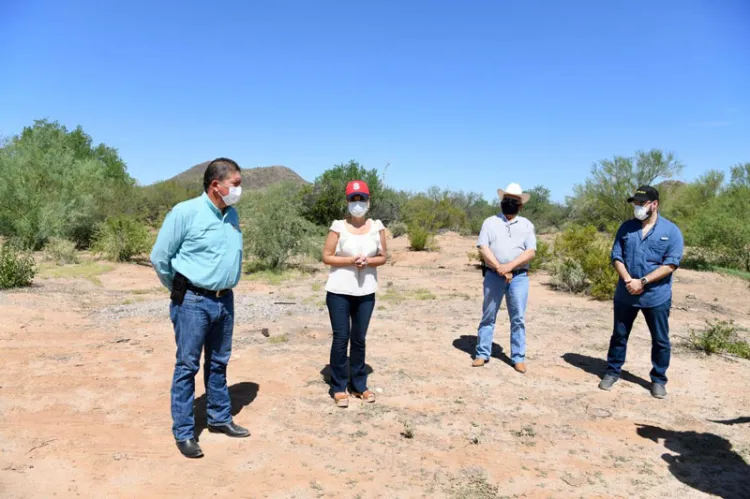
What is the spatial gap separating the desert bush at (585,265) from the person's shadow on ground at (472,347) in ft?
14.5

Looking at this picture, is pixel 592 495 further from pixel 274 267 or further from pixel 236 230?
pixel 274 267

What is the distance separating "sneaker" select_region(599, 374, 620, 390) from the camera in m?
5.10

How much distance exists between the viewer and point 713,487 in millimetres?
3363

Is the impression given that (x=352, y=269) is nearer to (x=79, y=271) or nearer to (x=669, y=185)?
(x=79, y=271)

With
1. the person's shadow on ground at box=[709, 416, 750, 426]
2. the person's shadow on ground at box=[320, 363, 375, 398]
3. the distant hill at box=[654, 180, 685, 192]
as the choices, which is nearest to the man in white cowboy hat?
the person's shadow on ground at box=[320, 363, 375, 398]

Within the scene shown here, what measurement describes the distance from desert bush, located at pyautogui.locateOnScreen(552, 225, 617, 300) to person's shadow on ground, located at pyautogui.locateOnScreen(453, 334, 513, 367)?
4.41 m

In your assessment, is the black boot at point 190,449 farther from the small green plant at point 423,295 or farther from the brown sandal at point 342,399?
the small green plant at point 423,295

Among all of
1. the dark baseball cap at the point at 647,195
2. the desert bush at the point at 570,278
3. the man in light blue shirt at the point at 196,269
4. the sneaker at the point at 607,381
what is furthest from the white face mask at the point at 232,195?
the desert bush at the point at 570,278

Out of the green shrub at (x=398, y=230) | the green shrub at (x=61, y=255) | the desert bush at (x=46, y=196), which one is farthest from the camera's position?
the green shrub at (x=398, y=230)

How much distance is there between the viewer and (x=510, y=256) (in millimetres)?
5332

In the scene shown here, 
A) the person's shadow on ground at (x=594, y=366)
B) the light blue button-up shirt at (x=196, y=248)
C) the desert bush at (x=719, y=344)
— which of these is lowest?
the person's shadow on ground at (x=594, y=366)

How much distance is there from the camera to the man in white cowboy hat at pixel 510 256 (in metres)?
5.33

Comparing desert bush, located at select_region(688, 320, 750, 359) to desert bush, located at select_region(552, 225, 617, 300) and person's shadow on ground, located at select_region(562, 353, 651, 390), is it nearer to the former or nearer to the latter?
person's shadow on ground, located at select_region(562, 353, 651, 390)

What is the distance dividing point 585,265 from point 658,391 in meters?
6.03
